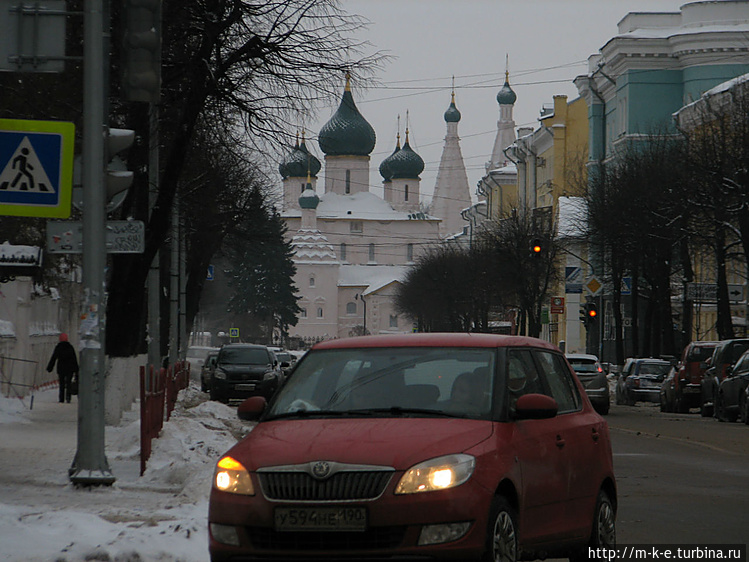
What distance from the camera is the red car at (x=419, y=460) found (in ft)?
22.7

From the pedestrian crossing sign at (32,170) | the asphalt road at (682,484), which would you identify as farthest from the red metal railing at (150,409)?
the asphalt road at (682,484)

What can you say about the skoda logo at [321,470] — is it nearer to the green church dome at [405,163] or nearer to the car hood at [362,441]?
the car hood at [362,441]

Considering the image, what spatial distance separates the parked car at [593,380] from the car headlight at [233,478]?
23.6 meters

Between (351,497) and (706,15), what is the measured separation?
62.1 metres

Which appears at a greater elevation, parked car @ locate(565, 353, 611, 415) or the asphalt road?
parked car @ locate(565, 353, 611, 415)

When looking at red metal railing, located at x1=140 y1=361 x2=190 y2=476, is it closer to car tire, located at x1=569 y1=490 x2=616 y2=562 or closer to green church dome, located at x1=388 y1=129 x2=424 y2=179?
car tire, located at x1=569 y1=490 x2=616 y2=562

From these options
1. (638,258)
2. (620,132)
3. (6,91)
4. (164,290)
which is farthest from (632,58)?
(6,91)

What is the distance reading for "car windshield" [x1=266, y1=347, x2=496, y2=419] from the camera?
790 centimetres

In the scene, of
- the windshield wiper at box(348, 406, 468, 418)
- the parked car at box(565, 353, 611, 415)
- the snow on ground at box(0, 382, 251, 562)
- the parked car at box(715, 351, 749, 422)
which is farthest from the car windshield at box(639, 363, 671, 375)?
the windshield wiper at box(348, 406, 468, 418)

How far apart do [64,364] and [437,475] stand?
23759mm

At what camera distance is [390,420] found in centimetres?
764

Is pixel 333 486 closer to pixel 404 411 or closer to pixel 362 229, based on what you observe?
pixel 404 411

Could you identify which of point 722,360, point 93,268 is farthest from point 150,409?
point 722,360

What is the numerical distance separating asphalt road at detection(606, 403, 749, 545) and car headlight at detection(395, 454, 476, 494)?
11.3ft
